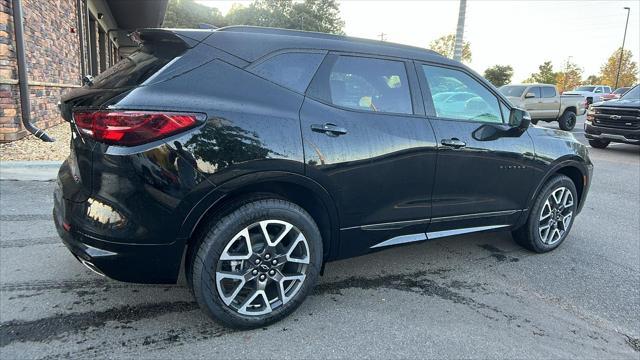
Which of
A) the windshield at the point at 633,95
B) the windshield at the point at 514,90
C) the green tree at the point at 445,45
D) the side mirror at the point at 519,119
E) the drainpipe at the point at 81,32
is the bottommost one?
the side mirror at the point at 519,119

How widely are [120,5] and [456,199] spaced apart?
1899 cm

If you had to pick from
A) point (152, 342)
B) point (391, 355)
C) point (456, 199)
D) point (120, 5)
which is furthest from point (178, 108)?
point (120, 5)

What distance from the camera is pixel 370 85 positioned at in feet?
10.2

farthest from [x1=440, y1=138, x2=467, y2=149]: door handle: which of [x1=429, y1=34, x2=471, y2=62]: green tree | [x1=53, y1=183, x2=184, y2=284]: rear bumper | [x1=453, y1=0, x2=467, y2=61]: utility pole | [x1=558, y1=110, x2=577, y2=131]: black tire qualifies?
[x1=429, y1=34, x2=471, y2=62]: green tree

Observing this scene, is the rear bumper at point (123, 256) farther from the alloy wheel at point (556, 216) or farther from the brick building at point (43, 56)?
the alloy wheel at point (556, 216)

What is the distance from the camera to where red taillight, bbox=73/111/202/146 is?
225 cm

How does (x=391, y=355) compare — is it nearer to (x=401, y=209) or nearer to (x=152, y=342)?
(x=401, y=209)

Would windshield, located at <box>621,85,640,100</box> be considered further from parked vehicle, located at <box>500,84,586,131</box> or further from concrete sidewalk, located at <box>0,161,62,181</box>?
concrete sidewalk, located at <box>0,161,62,181</box>

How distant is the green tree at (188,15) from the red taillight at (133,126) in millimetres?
45530

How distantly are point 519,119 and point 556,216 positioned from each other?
1178mm

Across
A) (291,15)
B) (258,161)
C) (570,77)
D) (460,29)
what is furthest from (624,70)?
(258,161)

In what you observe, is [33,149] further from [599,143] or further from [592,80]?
[592,80]

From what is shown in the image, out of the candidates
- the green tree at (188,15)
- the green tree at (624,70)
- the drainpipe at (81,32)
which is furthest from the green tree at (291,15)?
the drainpipe at (81,32)

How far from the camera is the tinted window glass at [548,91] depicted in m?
17.3
